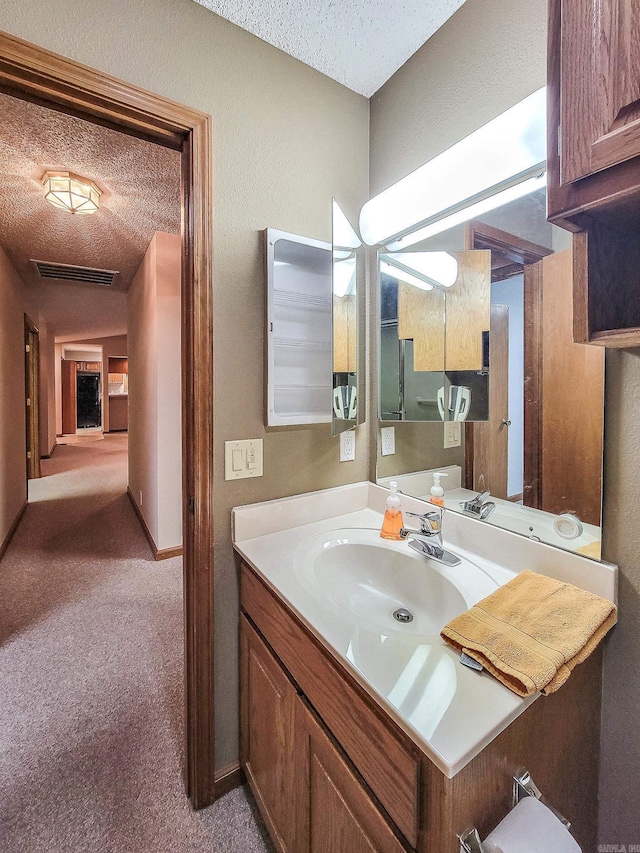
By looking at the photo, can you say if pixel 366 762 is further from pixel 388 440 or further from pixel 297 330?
pixel 297 330

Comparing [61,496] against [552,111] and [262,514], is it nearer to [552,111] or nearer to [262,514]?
[262,514]

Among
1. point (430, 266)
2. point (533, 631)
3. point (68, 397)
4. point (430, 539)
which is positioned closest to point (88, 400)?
point (68, 397)

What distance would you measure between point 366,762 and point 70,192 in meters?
2.76

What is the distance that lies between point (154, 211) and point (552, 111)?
250 centimetres

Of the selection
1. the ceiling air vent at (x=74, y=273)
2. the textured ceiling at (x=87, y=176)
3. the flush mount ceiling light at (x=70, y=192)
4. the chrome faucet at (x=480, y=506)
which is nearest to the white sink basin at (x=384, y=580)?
the chrome faucet at (x=480, y=506)

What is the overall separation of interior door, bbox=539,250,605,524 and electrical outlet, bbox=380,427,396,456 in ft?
1.74

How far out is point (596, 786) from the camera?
846mm

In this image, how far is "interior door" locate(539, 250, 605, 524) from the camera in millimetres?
856

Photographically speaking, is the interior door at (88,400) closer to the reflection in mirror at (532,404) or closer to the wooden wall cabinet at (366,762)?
the wooden wall cabinet at (366,762)

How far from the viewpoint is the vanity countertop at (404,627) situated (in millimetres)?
541

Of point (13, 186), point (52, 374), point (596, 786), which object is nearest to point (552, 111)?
point (596, 786)

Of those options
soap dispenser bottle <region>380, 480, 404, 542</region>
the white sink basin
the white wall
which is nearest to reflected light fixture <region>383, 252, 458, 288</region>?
soap dispenser bottle <region>380, 480, 404, 542</region>

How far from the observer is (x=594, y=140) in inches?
21.6

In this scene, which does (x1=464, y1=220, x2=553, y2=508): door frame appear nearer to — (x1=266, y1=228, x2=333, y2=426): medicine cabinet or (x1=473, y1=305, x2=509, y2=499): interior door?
(x1=473, y1=305, x2=509, y2=499): interior door
